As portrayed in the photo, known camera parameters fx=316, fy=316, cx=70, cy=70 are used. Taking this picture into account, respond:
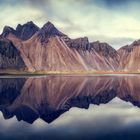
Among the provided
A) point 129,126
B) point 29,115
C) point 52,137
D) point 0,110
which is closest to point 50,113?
point 29,115

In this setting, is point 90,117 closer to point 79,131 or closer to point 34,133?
point 79,131

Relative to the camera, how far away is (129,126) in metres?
28.5

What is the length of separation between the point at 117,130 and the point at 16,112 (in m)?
14.7

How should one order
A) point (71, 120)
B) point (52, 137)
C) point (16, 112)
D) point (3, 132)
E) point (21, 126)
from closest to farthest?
point (52, 137) < point (3, 132) < point (21, 126) < point (71, 120) < point (16, 112)

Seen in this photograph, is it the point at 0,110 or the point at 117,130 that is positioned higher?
the point at 0,110

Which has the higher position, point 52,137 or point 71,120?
point 71,120

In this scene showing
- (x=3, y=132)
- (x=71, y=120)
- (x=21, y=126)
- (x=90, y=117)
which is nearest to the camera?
(x=3, y=132)

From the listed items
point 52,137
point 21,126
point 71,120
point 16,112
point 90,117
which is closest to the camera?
point 52,137

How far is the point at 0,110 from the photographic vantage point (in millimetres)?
38812

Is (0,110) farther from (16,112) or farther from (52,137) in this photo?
(52,137)

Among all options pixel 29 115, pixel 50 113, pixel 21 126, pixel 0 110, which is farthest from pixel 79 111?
pixel 21 126

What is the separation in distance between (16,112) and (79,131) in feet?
44.0

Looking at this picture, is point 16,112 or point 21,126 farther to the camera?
point 16,112

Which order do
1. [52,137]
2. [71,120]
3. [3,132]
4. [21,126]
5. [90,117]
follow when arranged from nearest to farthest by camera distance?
[52,137] → [3,132] → [21,126] → [71,120] → [90,117]
